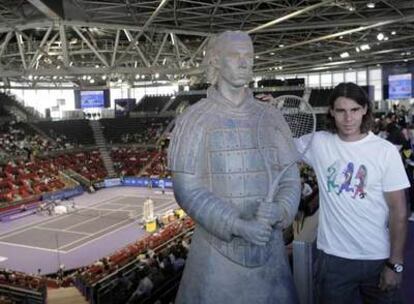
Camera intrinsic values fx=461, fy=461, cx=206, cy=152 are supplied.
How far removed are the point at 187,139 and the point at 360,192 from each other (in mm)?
1252

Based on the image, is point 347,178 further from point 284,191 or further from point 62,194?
point 62,194

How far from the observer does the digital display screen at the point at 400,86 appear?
33312 millimetres

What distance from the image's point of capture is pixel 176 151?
A: 2984mm

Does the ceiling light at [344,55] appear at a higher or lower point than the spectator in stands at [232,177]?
higher

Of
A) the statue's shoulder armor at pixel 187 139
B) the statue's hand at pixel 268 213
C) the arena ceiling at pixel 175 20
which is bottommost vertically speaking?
the statue's hand at pixel 268 213

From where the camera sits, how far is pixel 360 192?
3.18 meters

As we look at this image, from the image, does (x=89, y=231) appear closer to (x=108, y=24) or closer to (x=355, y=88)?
(x=108, y=24)

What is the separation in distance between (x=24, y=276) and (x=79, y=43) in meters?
21.3

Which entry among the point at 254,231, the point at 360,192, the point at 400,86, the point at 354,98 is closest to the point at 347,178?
the point at 360,192

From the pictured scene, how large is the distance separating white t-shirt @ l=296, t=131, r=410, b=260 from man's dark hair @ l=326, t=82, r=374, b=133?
0.09m

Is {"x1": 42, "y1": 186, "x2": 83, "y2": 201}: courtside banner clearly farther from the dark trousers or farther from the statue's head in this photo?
the statue's head

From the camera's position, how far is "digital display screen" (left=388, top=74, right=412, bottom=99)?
109 ft

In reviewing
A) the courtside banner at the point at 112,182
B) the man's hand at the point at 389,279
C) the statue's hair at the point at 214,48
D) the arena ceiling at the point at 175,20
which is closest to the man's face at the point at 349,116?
the statue's hair at the point at 214,48

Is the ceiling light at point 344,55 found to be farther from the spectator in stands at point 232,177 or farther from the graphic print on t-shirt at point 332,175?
the spectator in stands at point 232,177
